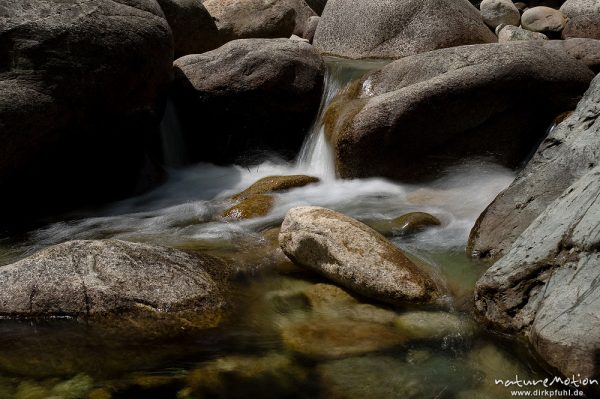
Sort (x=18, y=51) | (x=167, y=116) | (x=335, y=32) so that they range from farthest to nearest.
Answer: (x=335, y=32), (x=167, y=116), (x=18, y=51)

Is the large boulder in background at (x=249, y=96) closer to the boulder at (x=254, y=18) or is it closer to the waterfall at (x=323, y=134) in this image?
the waterfall at (x=323, y=134)

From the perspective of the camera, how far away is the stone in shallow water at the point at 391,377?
12.7 ft

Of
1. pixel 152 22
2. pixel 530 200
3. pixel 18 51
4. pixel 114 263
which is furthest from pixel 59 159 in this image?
pixel 530 200

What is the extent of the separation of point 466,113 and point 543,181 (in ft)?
8.32

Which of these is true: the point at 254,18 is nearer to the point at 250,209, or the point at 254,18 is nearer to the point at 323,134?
the point at 323,134


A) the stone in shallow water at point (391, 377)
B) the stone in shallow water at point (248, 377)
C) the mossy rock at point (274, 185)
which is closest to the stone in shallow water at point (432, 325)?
the stone in shallow water at point (391, 377)

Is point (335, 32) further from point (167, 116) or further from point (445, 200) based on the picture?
point (445, 200)

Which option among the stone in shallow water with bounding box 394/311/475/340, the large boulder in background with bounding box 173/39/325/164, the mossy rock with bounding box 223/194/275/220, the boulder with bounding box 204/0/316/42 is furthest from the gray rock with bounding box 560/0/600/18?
the stone in shallow water with bounding box 394/311/475/340

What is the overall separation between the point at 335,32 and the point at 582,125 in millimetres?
7574

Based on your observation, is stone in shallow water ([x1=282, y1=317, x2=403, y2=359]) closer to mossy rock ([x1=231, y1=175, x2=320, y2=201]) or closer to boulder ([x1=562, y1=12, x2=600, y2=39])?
mossy rock ([x1=231, y1=175, x2=320, y2=201])

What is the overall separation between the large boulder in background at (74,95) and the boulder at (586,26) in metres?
9.97

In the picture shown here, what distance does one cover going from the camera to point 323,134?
31.7 ft

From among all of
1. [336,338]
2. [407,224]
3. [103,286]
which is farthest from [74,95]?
[336,338]

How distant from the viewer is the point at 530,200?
19.5ft
